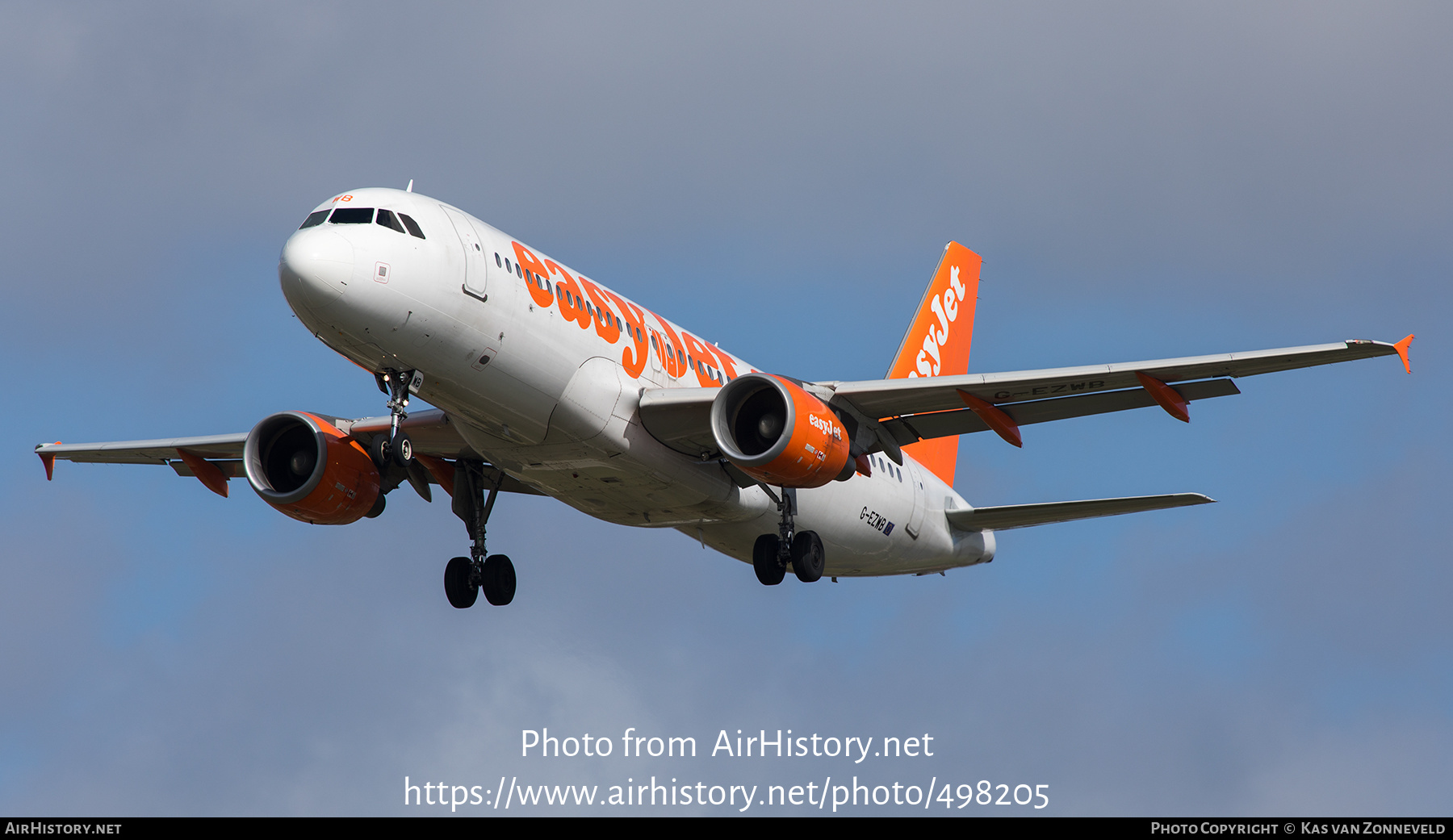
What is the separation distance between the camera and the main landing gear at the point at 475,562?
33.7 meters

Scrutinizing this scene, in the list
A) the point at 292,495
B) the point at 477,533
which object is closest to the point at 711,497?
the point at 477,533

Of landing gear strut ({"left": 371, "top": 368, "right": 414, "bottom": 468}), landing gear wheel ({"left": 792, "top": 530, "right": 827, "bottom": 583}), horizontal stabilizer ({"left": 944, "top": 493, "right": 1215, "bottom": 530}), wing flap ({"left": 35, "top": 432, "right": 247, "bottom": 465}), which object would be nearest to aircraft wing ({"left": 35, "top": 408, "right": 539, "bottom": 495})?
wing flap ({"left": 35, "top": 432, "right": 247, "bottom": 465})

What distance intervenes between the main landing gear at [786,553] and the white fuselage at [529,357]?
47 cm

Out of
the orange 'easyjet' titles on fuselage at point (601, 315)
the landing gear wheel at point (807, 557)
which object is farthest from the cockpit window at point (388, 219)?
the landing gear wheel at point (807, 557)

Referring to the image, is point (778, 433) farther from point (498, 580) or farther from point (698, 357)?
point (498, 580)

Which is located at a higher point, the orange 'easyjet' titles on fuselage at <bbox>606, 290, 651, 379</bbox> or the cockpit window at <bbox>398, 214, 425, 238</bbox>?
the orange 'easyjet' titles on fuselage at <bbox>606, 290, 651, 379</bbox>

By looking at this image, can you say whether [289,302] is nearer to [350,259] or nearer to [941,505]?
[350,259]

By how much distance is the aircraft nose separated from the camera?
83.1 feet

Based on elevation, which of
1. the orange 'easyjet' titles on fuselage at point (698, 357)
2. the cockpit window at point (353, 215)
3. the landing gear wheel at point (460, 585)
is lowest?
the landing gear wheel at point (460, 585)

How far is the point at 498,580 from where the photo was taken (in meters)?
33.7

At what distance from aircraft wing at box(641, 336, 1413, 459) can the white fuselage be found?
810mm

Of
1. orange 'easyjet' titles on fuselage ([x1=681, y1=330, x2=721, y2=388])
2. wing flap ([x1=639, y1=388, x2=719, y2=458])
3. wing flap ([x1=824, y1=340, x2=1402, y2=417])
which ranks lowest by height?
wing flap ([x1=639, y1=388, x2=719, y2=458])

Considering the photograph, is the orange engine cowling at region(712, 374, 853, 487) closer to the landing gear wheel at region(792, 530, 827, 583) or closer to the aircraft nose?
the landing gear wheel at region(792, 530, 827, 583)

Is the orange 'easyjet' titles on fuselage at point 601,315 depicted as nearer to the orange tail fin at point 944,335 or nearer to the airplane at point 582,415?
the airplane at point 582,415
